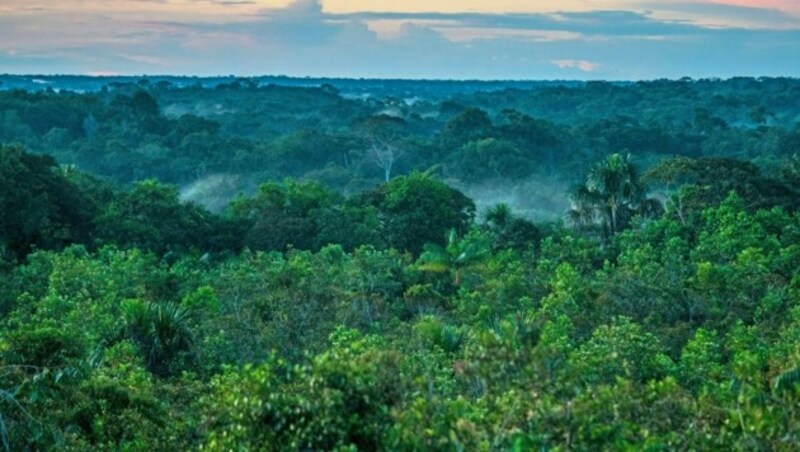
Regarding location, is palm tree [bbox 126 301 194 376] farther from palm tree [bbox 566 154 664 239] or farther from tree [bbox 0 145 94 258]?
palm tree [bbox 566 154 664 239]

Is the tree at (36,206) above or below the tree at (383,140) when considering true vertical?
above

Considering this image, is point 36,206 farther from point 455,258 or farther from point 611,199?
point 611,199

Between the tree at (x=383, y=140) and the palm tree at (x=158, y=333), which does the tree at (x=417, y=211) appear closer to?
the palm tree at (x=158, y=333)

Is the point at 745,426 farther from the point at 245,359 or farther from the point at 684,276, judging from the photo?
the point at 684,276

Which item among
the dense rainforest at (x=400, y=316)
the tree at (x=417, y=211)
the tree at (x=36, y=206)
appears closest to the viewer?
the dense rainforest at (x=400, y=316)

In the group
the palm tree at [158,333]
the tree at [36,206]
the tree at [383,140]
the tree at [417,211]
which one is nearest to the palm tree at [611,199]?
the tree at [417,211]

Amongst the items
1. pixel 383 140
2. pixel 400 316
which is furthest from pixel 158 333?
pixel 383 140
